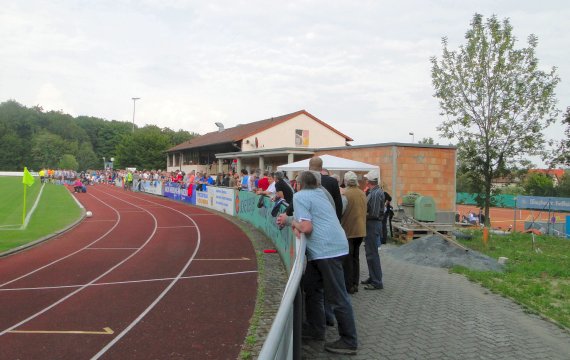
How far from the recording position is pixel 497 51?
17.9 metres

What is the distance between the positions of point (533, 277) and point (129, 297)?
7.62 metres

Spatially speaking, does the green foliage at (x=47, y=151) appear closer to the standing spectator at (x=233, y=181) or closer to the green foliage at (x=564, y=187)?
the standing spectator at (x=233, y=181)

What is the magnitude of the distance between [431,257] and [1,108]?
135496 mm

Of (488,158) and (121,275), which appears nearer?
(121,275)

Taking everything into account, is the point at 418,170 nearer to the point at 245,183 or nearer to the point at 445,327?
the point at 245,183

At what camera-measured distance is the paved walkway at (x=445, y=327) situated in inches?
195

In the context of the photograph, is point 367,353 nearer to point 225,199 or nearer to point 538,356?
point 538,356

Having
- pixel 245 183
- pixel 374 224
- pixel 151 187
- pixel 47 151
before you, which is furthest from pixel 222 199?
pixel 47 151

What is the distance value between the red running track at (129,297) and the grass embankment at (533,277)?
4.17 meters

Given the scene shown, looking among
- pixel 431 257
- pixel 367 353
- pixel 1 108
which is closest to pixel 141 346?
pixel 367 353

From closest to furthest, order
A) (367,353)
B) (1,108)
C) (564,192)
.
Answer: (367,353), (564,192), (1,108)

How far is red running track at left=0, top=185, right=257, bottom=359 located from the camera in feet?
19.6

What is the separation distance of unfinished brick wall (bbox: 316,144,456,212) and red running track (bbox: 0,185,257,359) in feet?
18.2

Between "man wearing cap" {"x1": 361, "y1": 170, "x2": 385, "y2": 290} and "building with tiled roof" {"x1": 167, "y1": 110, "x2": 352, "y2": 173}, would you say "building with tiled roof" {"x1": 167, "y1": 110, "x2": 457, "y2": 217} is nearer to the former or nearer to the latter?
"building with tiled roof" {"x1": 167, "y1": 110, "x2": 352, "y2": 173}
